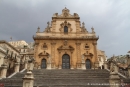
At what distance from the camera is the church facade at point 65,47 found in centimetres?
2722

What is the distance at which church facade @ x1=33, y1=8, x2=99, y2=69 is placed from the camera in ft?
89.3

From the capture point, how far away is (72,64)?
27.1 metres

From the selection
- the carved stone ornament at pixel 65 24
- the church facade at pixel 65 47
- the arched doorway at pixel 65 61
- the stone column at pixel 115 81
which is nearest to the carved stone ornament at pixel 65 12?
the carved stone ornament at pixel 65 24

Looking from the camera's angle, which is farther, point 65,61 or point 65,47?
point 65,47

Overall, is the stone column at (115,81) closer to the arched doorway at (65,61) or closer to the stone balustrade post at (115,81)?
the stone balustrade post at (115,81)

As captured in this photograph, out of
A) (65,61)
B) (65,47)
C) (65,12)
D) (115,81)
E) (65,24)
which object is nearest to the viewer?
(115,81)

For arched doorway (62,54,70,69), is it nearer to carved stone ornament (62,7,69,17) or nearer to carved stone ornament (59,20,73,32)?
carved stone ornament (59,20,73,32)

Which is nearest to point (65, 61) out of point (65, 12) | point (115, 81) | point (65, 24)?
point (65, 24)

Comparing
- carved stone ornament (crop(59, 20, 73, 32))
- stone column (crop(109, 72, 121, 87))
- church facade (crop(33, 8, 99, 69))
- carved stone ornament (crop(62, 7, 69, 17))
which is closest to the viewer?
stone column (crop(109, 72, 121, 87))

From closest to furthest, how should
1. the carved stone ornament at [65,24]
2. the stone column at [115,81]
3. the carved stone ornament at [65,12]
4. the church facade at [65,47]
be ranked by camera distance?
the stone column at [115,81], the church facade at [65,47], the carved stone ornament at [65,24], the carved stone ornament at [65,12]

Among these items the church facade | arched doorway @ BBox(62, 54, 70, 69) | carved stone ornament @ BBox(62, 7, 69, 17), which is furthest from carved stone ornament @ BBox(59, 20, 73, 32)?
arched doorway @ BBox(62, 54, 70, 69)

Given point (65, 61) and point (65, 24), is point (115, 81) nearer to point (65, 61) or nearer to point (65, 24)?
point (65, 61)

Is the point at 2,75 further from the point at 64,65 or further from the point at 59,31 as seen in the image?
the point at 59,31

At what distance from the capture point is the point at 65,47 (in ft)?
91.9
